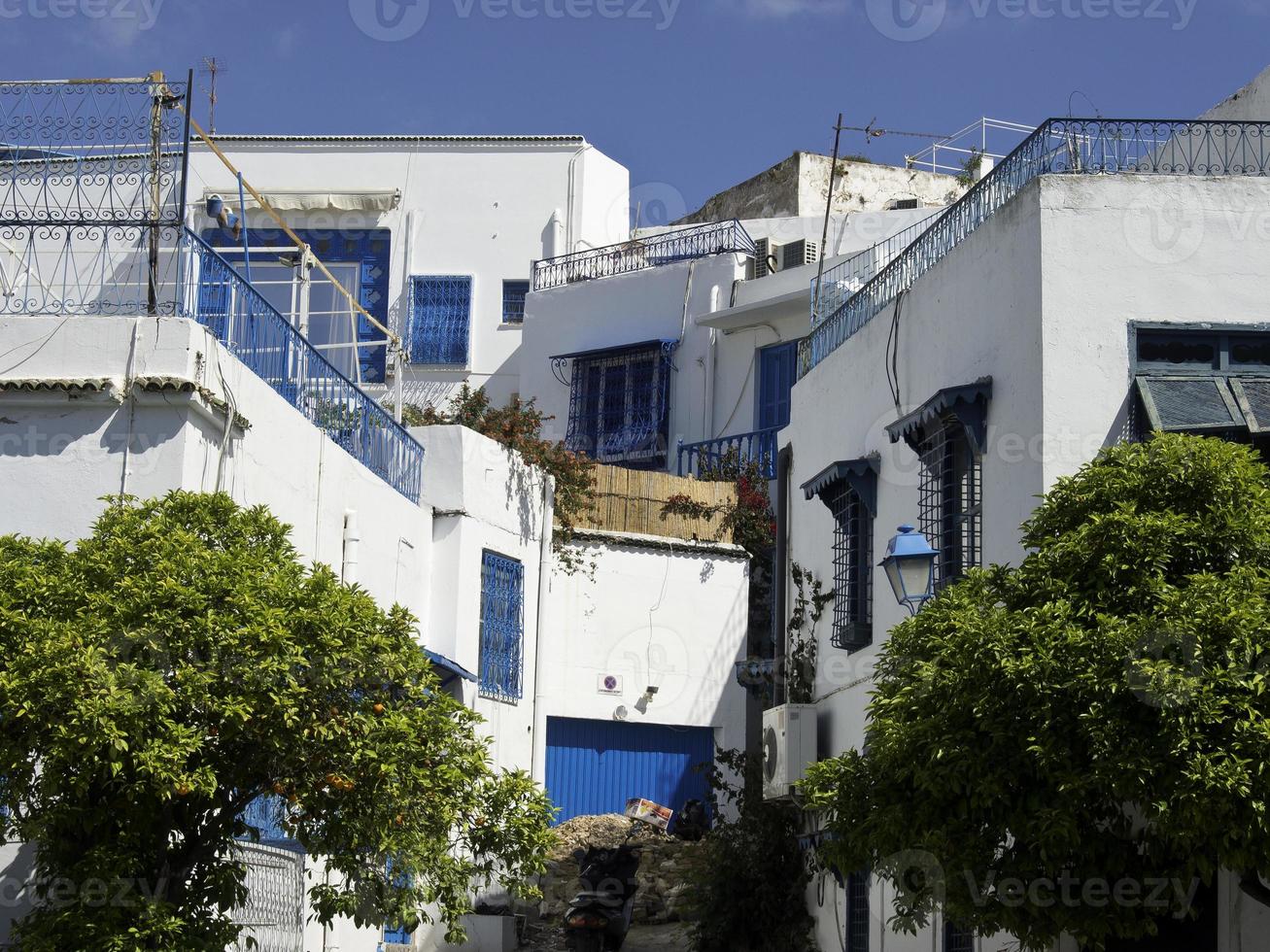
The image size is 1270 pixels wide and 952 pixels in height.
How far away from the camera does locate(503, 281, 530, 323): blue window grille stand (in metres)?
27.0

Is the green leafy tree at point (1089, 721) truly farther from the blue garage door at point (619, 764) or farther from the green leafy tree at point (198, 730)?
the blue garage door at point (619, 764)

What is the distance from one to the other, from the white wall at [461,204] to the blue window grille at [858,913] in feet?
45.2

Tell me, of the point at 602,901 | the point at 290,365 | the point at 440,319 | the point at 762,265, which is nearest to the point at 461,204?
the point at 440,319

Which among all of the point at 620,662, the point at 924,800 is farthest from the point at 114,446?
the point at 620,662

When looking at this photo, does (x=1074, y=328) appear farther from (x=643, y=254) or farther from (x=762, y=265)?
(x=643, y=254)

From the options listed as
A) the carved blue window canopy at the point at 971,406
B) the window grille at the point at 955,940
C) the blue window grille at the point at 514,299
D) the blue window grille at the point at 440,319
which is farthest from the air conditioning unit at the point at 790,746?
the blue window grille at the point at 514,299

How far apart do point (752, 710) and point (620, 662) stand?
174 cm

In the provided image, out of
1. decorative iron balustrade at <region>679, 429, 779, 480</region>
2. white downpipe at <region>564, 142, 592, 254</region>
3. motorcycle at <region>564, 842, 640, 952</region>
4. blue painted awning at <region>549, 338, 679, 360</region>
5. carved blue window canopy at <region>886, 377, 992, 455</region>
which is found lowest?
motorcycle at <region>564, 842, 640, 952</region>

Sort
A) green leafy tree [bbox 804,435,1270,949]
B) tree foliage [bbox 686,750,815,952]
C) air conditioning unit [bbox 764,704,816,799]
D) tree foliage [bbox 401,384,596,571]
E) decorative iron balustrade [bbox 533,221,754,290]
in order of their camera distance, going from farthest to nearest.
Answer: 1. decorative iron balustrade [bbox 533,221,754,290]
2. tree foliage [bbox 401,384,596,571]
3. tree foliage [bbox 686,750,815,952]
4. air conditioning unit [bbox 764,704,816,799]
5. green leafy tree [bbox 804,435,1270,949]

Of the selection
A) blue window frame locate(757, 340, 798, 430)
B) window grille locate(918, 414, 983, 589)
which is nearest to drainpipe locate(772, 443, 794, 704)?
window grille locate(918, 414, 983, 589)

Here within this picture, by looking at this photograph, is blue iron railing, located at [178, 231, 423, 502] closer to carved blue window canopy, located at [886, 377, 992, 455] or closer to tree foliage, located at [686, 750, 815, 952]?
tree foliage, located at [686, 750, 815, 952]

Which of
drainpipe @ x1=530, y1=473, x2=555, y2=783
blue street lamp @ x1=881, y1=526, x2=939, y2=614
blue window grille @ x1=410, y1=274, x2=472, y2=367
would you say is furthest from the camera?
blue window grille @ x1=410, y1=274, x2=472, y2=367

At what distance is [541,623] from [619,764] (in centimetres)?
204

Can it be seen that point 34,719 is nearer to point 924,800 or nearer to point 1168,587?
point 924,800
